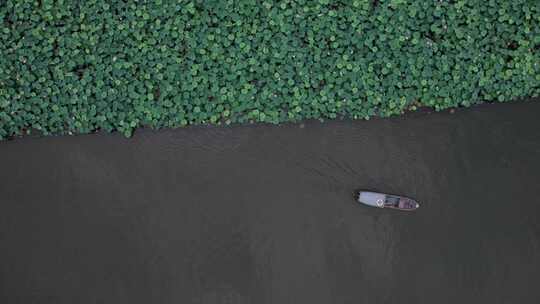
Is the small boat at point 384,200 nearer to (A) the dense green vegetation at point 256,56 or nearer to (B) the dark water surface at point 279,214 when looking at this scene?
(B) the dark water surface at point 279,214

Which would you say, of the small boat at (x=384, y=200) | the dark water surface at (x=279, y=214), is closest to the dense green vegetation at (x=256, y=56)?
the dark water surface at (x=279, y=214)

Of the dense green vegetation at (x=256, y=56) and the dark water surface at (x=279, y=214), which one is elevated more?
the dense green vegetation at (x=256, y=56)

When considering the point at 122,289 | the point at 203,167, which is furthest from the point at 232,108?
the point at 122,289

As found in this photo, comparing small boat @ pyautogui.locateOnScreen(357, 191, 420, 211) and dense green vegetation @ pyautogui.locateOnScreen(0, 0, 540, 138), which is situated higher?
dense green vegetation @ pyautogui.locateOnScreen(0, 0, 540, 138)

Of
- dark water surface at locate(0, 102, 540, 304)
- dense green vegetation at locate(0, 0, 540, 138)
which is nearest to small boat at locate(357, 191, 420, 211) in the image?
dark water surface at locate(0, 102, 540, 304)

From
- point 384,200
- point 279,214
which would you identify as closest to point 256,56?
point 279,214

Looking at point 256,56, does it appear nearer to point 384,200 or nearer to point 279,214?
point 279,214

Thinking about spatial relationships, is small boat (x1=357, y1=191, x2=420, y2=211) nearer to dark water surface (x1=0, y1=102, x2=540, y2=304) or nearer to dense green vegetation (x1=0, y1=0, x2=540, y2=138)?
dark water surface (x1=0, y1=102, x2=540, y2=304)
